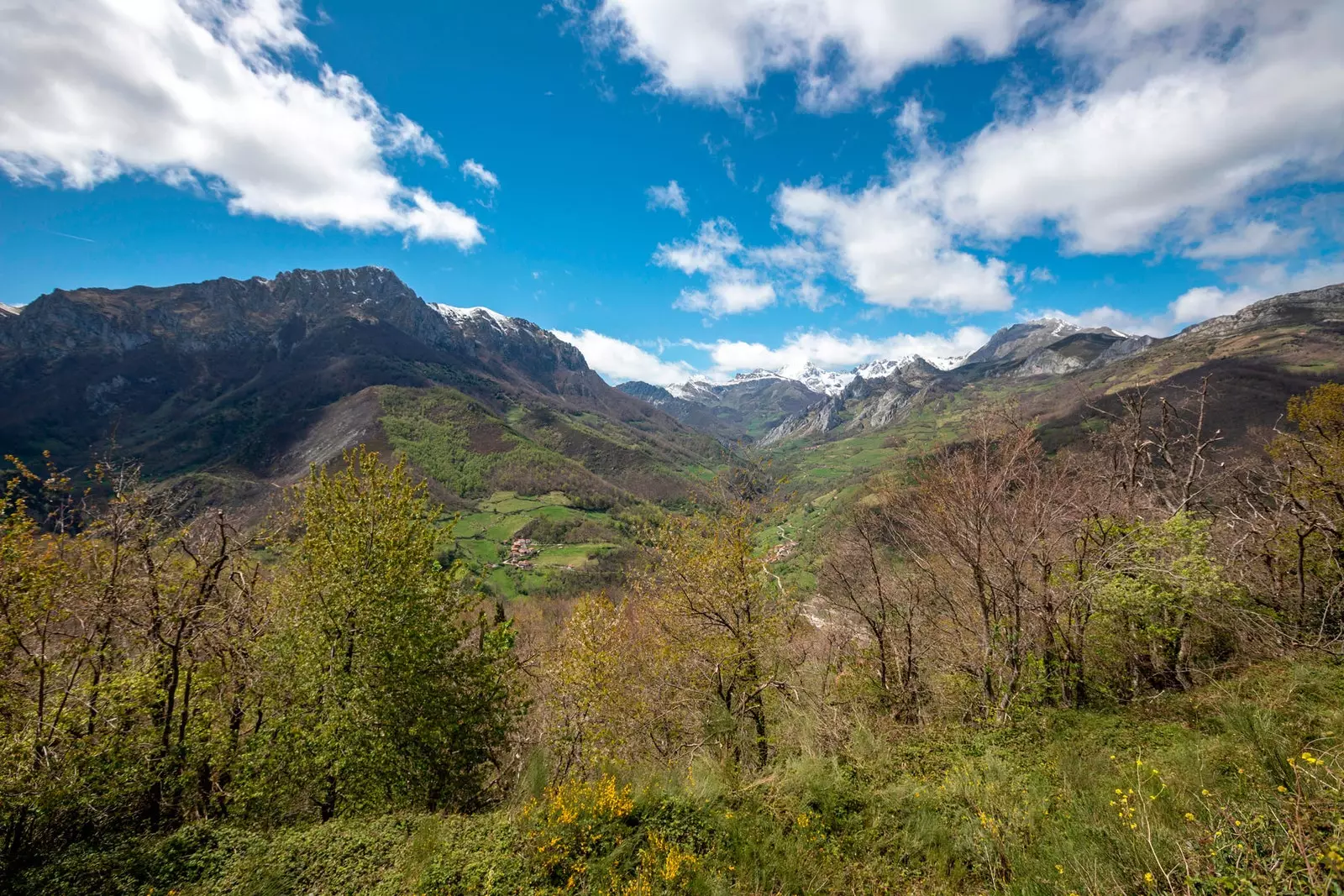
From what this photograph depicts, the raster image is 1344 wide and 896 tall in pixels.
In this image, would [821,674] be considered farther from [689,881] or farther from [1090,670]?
[689,881]

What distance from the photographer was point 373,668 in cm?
1233

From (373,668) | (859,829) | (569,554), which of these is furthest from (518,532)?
(859,829)

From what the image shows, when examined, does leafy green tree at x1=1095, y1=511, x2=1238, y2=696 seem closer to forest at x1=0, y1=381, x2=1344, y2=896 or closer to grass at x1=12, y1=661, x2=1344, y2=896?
forest at x1=0, y1=381, x2=1344, y2=896

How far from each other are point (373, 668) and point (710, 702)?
344 inches

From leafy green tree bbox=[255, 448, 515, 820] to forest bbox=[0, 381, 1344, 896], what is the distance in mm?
89

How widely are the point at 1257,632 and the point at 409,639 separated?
19.2 m

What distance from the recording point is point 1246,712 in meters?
7.28

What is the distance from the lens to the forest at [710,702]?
6.54m

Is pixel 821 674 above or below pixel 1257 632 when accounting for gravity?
below

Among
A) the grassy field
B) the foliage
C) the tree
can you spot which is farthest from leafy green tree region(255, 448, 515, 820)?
the grassy field

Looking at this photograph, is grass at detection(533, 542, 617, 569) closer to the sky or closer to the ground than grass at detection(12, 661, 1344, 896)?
closer to the ground

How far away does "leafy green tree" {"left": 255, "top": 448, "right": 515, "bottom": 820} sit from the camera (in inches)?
457

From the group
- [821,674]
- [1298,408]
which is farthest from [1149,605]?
[1298,408]

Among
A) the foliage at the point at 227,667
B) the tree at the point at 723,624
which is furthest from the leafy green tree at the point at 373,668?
the tree at the point at 723,624
